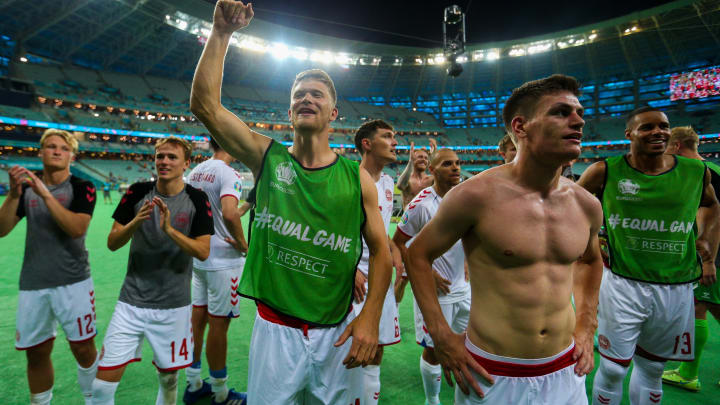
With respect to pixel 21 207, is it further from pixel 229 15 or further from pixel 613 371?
pixel 613 371

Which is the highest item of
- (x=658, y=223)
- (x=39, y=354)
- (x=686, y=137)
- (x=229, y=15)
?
(x=229, y=15)

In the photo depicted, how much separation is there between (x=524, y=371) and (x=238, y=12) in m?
2.40

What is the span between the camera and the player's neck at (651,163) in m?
2.95

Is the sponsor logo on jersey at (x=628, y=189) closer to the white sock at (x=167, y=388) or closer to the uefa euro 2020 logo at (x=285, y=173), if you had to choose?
the uefa euro 2020 logo at (x=285, y=173)

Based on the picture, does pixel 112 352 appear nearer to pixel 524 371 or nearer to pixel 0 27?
pixel 524 371

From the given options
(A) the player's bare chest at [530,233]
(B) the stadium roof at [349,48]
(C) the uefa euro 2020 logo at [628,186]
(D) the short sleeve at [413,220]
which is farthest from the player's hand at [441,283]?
(B) the stadium roof at [349,48]

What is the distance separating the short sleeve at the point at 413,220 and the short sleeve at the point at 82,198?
3.01 meters

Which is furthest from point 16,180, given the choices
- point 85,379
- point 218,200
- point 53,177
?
point 85,379

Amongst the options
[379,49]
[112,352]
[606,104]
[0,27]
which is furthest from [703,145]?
[0,27]

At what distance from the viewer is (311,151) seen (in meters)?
2.01

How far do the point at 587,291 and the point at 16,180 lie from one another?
4.22 m

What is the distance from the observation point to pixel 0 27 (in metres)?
35.2

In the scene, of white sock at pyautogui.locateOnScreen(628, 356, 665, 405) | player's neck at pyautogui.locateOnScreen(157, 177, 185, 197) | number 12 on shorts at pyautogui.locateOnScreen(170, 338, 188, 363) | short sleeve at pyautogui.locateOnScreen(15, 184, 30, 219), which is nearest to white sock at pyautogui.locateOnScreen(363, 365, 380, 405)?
number 12 on shorts at pyautogui.locateOnScreen(170, 338, 188, 363)

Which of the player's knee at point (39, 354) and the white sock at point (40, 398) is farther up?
the player's knee at point (39, 354)
